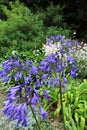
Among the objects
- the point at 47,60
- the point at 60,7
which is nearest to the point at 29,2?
the point at 60,7

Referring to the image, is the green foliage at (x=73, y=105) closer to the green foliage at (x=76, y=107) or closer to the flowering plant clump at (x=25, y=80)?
the green foliage at (x=76, y=107)

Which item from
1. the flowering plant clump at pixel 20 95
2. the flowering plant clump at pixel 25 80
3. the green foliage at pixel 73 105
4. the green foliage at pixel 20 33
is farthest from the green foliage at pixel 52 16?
the flowering plant clump at pixel 20 95

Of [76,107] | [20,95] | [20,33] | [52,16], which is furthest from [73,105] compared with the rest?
[52,16]

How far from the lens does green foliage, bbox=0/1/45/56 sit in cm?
865

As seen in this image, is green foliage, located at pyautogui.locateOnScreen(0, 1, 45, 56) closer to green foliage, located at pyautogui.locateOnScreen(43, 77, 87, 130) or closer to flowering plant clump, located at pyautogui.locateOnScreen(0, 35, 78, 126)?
green foliage, located at pyautogui.locateOnScreen(43, 77, 87, 130)

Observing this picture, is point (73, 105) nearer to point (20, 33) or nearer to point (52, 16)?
point (20, 33)

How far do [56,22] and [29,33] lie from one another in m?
1.63

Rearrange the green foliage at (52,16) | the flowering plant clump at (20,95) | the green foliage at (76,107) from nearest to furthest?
the flowering plant clump at (20,95) → the green foliage at (76,107) → the green foliage at (52,16)

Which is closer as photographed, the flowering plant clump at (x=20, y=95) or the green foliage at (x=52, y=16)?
the flowering plant clump at (x=20, y=95)

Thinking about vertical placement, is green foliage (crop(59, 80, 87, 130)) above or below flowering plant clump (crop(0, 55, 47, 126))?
below

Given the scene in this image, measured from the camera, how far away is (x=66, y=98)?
5.09 meters

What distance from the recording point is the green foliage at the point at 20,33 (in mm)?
8647

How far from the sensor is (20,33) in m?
8.92

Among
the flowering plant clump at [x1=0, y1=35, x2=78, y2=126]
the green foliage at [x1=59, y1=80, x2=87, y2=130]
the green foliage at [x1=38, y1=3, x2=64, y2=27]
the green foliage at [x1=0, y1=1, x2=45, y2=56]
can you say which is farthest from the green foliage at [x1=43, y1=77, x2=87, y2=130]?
the green foliage at [x1=38, y1=3, x2=64, y2=27]
